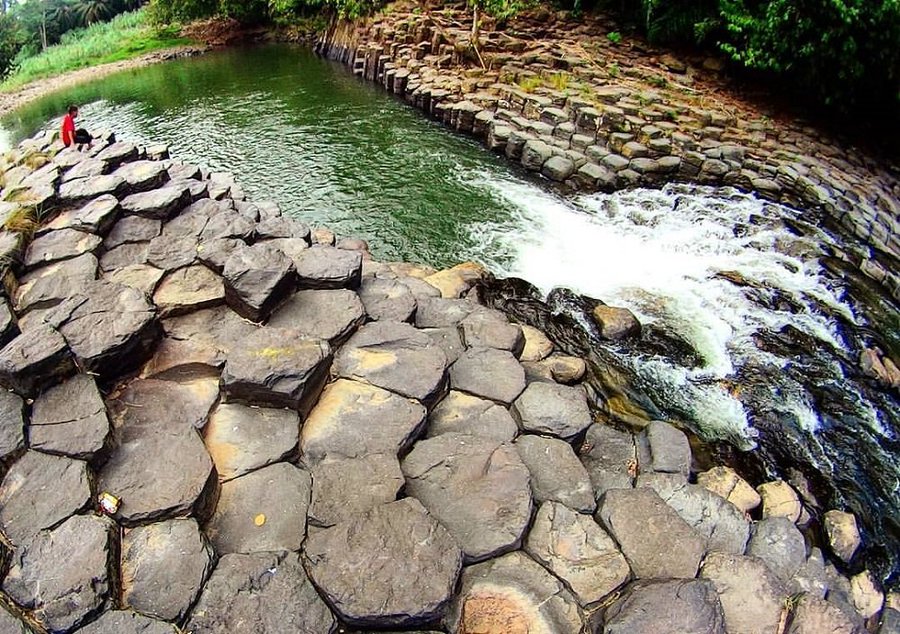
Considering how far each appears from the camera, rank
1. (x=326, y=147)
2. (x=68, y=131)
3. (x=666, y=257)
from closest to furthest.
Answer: (x=666, y=257), (x=68, y=131), (x=326, y=147)

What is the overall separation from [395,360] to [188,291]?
5.96ft

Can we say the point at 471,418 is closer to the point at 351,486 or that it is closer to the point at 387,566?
the point at 351,486

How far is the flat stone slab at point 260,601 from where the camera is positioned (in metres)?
2.72

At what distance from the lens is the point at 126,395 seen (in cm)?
389

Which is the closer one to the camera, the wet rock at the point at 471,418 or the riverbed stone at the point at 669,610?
the riverbed stone at the point at 669,610

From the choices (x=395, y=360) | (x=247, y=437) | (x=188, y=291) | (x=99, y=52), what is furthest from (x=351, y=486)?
(x=99, y=52)

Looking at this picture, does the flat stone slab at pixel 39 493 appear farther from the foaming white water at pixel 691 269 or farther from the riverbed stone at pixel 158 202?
the foaming white water at pixel 691 269

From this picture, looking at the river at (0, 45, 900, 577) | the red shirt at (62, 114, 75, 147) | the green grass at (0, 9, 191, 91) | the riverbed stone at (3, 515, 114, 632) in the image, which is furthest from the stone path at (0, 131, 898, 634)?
the green grass at (0, 9, 191, 91)

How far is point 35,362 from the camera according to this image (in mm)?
3506

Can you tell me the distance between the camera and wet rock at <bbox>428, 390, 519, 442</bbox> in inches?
160

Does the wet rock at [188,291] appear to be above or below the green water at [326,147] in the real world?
above

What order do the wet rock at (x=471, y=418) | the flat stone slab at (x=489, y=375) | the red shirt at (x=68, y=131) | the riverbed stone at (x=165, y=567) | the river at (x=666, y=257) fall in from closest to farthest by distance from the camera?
1. the riverbed stone at (x=165, y=567)
2. the wet rock at (x=471, y=418)
3. the flat stone slab at (x=489, y=375)
4. the river at (x=666, y=257)
5. the red shirt at (x=68, y=131)

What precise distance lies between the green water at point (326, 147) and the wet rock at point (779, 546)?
4.64m

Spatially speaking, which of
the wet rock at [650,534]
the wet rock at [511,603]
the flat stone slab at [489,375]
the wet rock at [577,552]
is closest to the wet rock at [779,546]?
the wet rock at [650,534]
